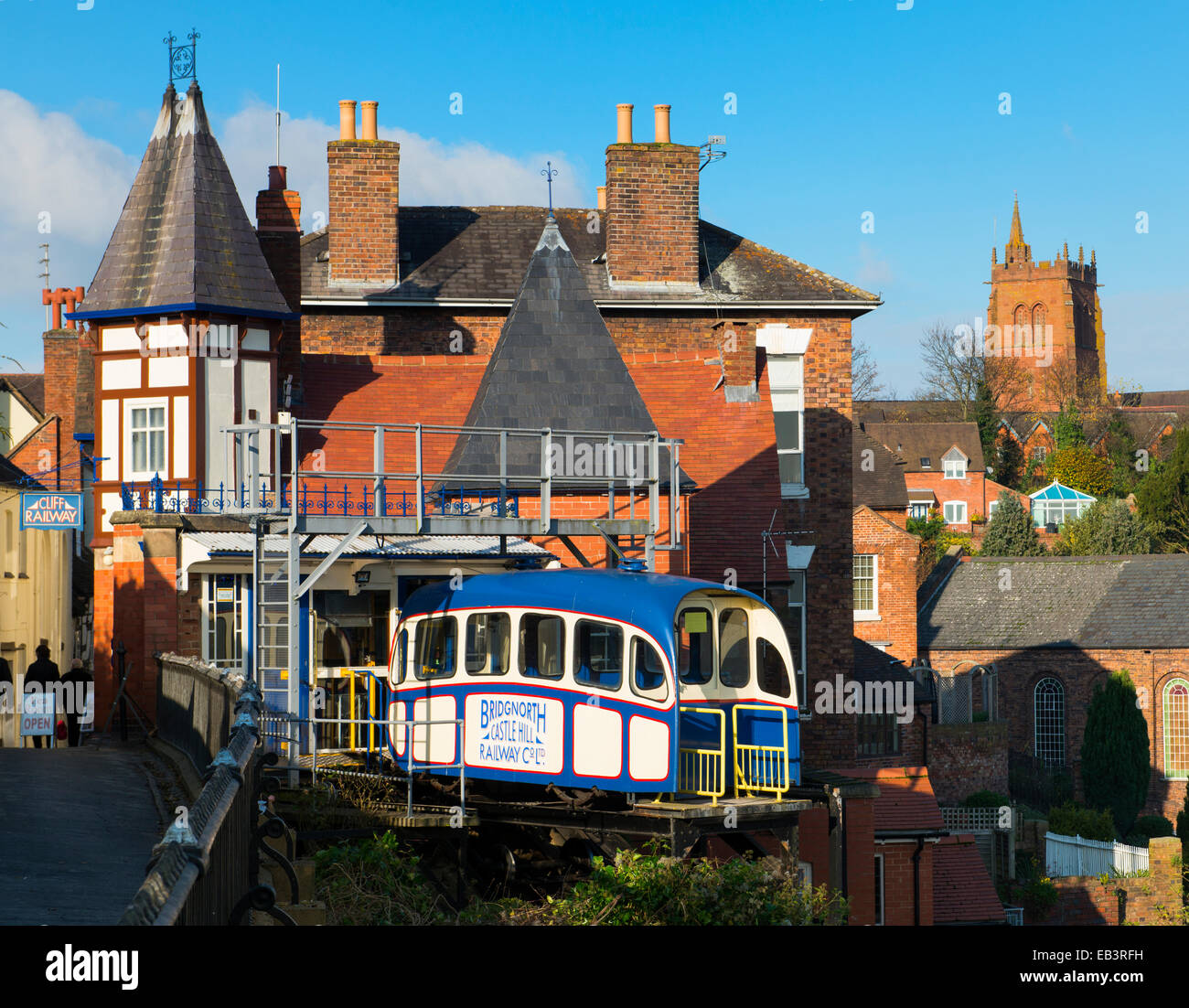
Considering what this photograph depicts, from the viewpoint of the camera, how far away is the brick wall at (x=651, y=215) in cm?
3222

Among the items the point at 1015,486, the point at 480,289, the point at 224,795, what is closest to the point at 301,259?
the point at 480,289

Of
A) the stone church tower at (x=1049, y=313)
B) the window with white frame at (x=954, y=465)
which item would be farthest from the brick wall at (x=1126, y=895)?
the stone church tower at (x=1049, y=313)

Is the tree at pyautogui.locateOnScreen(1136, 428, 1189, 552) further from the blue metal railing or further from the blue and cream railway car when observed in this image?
the blue and cream railway car

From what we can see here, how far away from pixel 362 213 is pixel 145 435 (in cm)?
862

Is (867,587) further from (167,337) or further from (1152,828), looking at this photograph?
(167,337)

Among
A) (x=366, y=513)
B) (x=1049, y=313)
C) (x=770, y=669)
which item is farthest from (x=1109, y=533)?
(x=1049, y=313)

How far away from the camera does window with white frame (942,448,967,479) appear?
99.6m

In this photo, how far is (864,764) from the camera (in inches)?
1364

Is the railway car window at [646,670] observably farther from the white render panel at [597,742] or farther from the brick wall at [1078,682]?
the brick wall at [1078,682]

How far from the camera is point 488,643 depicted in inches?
691

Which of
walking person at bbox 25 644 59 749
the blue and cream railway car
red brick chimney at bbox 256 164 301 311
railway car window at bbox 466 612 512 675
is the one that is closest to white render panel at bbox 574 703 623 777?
the blue and cream railway car
